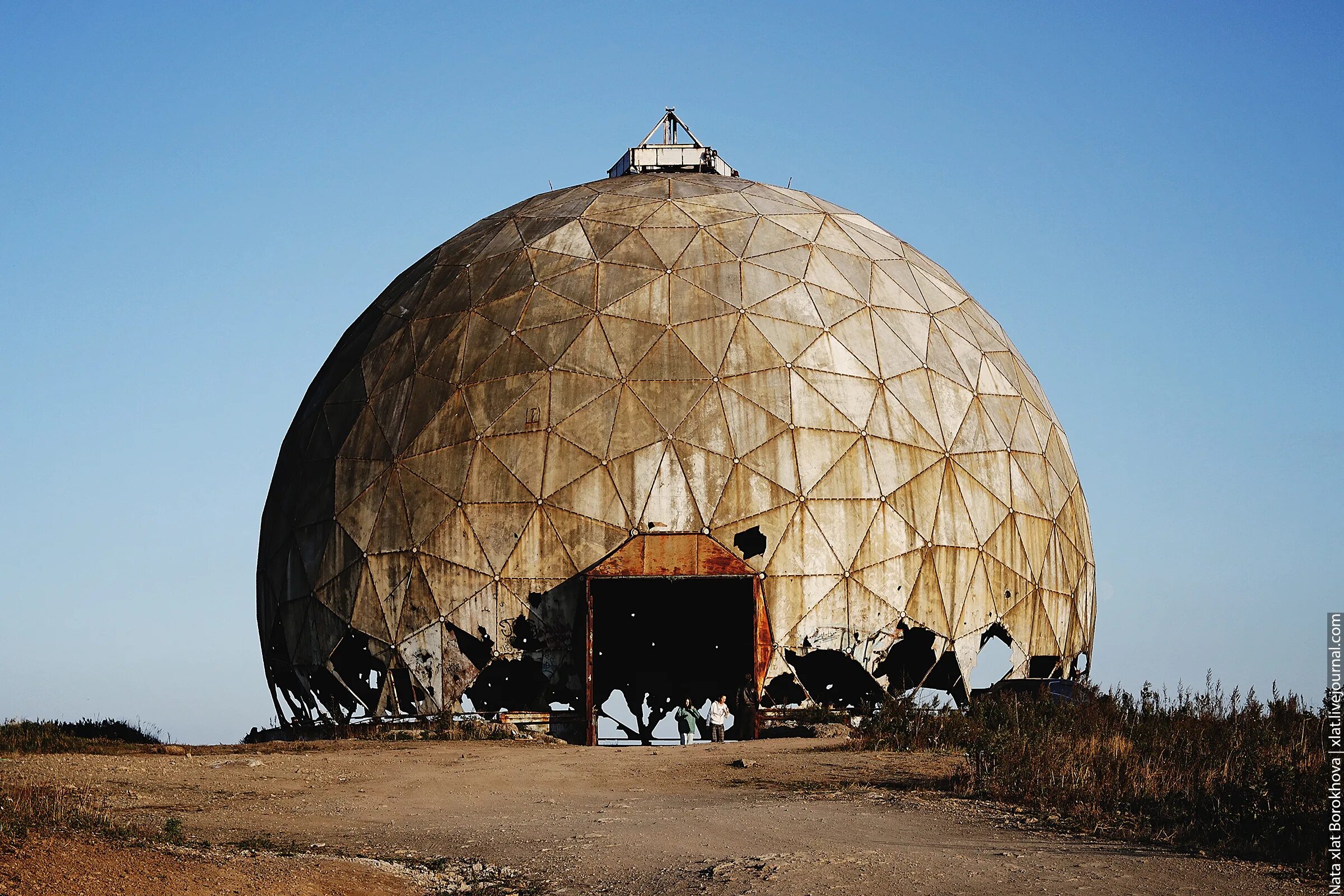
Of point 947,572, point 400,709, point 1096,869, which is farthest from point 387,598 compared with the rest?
point 1096,869

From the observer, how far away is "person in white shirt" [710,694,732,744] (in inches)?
867

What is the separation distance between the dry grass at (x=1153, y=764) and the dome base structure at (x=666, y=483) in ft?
10.2

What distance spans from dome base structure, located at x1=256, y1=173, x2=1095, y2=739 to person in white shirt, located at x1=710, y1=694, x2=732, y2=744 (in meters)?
0.42

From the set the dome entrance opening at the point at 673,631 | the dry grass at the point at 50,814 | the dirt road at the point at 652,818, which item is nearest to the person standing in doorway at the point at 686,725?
the dome entrance opening at the point at 673,631

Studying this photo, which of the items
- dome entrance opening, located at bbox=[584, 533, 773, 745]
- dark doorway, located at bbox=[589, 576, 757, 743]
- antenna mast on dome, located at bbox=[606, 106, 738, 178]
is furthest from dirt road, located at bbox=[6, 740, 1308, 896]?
antenna mast on dome, located at bbox=[606, 106, 738, 178]

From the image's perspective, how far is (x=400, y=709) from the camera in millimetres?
22250

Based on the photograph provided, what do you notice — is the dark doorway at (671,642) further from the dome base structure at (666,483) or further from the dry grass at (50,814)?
the dry grass at (50,814)

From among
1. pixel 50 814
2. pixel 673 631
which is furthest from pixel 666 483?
pixel 50 814

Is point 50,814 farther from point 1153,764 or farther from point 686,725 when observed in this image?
point 686,725

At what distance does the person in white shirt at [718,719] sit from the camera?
22.0 m

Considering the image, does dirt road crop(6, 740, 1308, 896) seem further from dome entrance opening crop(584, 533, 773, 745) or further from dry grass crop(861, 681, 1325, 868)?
dome entrance opening crop(584, 533, 773, 745)

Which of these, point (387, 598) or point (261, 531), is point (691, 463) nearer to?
point (387, 598)

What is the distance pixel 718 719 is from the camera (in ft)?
72.5

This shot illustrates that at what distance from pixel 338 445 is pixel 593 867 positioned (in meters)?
14.9
